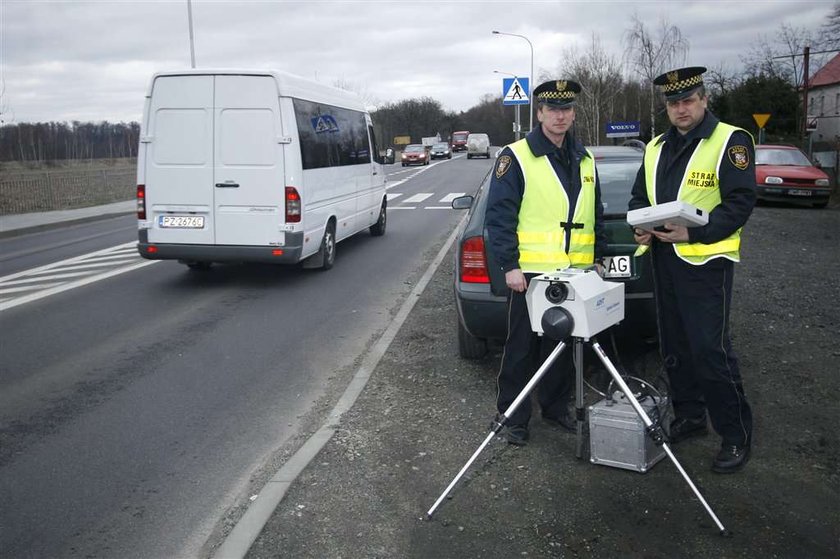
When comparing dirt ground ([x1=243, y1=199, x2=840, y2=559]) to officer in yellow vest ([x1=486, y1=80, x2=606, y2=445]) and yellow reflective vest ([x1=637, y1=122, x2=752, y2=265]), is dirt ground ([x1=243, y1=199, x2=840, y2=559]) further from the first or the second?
yellow reflective vest ([x1=637, y1=122, x2=752, y2=265])

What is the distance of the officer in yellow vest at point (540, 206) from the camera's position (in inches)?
169

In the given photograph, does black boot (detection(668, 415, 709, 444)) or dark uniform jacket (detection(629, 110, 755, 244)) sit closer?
dark uniform jacket (detection(629, 110, 755, 244))

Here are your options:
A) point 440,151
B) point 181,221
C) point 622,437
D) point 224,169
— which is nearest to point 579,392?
point 622,437

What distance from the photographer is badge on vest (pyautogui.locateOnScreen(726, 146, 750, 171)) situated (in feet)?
13.0

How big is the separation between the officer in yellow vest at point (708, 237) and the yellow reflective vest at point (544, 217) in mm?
375

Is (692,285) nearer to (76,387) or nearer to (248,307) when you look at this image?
(76,387)

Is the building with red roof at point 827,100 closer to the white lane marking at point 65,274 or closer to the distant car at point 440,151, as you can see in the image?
the distant car at point 440,151

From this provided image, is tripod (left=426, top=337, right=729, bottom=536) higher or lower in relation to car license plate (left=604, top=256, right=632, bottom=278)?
lower

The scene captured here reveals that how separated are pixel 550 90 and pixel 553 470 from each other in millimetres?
2073

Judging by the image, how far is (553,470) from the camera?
419 cm

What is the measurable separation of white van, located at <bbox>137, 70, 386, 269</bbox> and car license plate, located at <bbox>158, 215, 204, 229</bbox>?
0.01 metres

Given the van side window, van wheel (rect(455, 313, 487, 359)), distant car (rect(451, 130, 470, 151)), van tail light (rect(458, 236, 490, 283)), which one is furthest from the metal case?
distant car (rect(451, 130, 470, 151))

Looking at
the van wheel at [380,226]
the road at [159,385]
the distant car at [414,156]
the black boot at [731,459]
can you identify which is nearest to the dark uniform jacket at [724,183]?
the black boot at [731,459]

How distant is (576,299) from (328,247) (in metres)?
7.98
